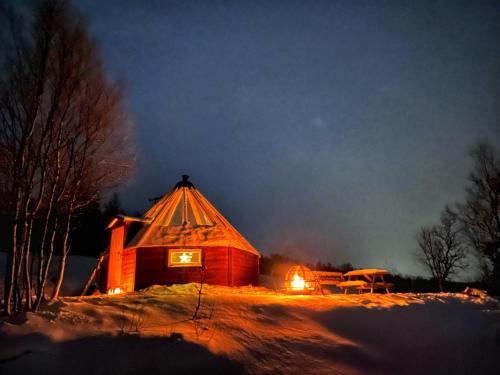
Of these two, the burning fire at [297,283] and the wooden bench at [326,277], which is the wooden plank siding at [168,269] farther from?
the wooden bench at [326,277]

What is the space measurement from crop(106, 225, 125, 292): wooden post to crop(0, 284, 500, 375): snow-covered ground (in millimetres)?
7171

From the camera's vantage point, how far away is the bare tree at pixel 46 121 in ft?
20.6

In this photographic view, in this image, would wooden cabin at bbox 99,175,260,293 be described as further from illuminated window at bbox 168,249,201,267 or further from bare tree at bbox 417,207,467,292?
bare tree at bbox 417,207,467,292

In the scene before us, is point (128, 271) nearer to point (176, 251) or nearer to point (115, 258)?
point (115, 258)

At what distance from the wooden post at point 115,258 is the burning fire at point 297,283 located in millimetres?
6799

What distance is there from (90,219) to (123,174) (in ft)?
70.8

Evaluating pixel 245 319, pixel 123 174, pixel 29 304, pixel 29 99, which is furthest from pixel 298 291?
pixel 29 99

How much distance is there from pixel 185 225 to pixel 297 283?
5.06 m

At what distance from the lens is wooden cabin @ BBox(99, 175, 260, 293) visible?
1327 centimetres

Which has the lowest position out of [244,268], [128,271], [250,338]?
[250,338]

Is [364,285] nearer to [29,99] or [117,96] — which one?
[117,96]

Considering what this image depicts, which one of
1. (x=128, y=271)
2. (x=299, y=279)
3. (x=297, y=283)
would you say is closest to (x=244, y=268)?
(x=297, y=283)

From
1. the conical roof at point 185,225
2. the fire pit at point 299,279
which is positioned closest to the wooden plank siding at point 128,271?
the conical roof at point 185,225

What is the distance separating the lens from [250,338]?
18.4ft
